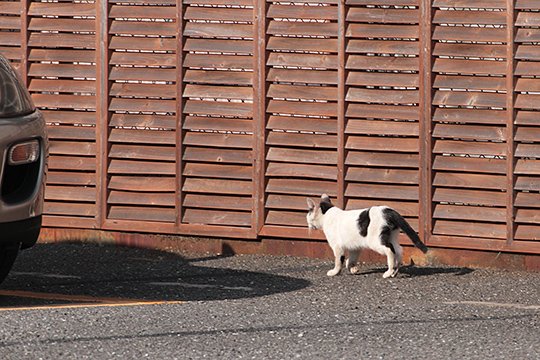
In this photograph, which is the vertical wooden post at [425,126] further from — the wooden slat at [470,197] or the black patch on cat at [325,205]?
the black patch on cat at [325,205]

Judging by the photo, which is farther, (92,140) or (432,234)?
(92,140)

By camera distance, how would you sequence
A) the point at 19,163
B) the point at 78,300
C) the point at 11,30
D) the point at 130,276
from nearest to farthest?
the point at 19,163 < the point at 78,300 < the point at 130,276 < the point at 11,30

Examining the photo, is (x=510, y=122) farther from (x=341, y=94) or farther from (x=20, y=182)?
(x=20, y=182)

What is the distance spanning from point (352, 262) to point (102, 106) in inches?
93.4

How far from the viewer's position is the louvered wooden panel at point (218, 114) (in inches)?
464

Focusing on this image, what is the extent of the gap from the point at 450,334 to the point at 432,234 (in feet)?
10.2

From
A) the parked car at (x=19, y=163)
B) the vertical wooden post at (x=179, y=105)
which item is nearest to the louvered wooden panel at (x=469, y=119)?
the vertical wooden post at (x=179, y=105)

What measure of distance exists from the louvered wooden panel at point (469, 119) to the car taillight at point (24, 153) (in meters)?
3.07

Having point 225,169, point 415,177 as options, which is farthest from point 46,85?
point 415,177

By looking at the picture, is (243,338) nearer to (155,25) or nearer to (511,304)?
(511,304)

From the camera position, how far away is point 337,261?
11.0 m

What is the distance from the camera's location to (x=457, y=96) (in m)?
11.1

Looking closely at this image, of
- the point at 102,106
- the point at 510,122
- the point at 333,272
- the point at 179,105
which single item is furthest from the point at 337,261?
the point at 102,106

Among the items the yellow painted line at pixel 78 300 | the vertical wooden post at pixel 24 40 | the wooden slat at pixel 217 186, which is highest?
the vertical wooden post at pixel 24 40
